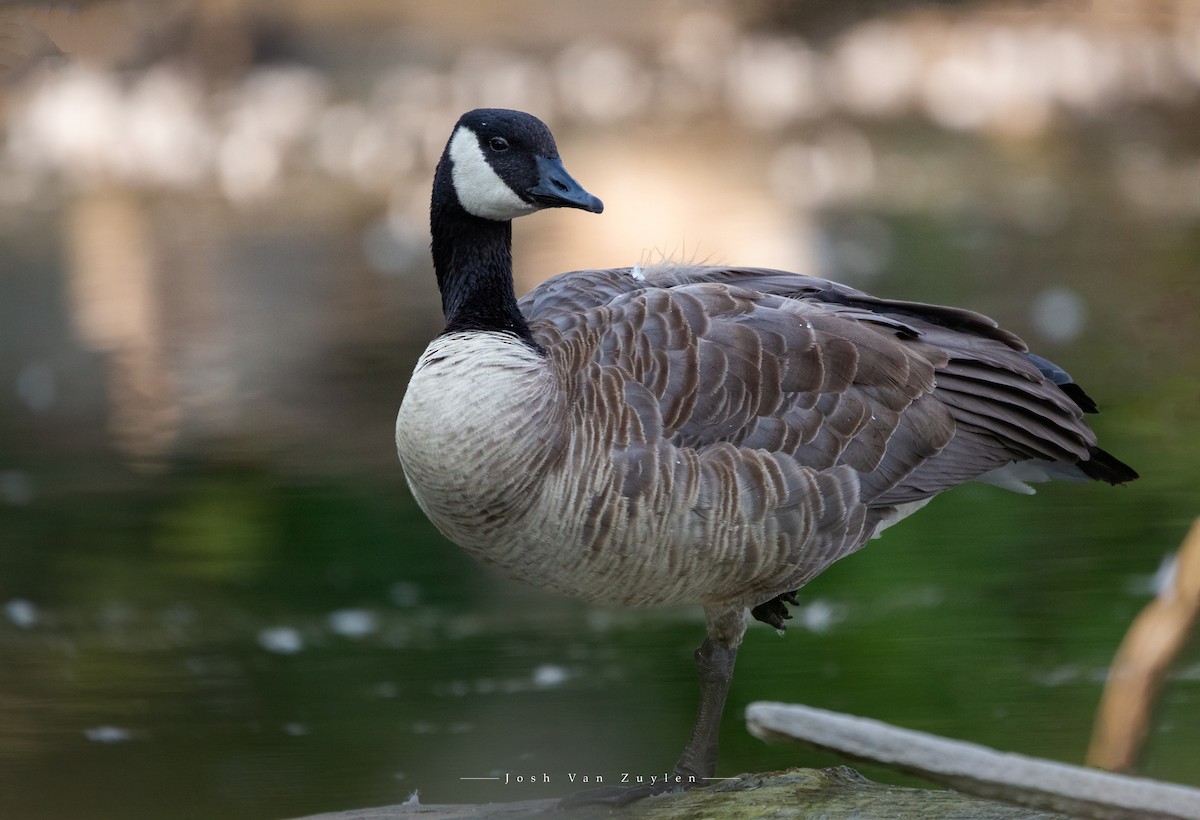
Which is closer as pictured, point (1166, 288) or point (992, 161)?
point (1166, 288)

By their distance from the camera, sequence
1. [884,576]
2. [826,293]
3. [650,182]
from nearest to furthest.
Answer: [826,293] → [884,576] → [650,182]

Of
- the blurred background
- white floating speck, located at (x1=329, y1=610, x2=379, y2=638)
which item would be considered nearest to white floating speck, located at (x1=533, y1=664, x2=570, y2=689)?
the blurred background

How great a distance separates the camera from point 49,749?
4.11 metres

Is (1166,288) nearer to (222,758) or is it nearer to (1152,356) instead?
(1152,356)

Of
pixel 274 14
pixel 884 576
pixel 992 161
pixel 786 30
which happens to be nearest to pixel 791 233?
pixel 992 161

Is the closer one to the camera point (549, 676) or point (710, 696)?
point (710, 696)

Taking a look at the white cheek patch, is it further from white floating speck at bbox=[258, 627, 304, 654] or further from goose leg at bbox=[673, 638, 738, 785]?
white floating speck at bbox=[258, 627, 304, 654]

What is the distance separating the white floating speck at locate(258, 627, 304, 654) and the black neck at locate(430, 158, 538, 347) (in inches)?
72.6

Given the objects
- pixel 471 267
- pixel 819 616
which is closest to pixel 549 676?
pixel 819 616

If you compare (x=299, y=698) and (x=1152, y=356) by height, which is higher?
(x=1152, y=356)

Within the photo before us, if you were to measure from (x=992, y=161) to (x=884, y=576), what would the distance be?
6416mm

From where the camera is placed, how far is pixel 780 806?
305 cm

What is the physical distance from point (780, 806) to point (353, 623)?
2260mm

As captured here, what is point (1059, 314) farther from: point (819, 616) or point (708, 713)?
point (708, 713)
